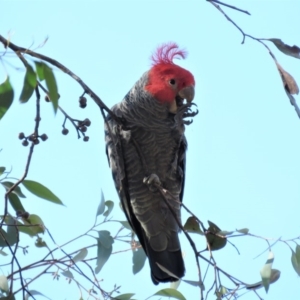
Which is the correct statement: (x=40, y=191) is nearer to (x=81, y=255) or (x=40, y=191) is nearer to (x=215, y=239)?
(x=81, y=255)

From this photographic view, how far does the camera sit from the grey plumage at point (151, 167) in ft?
9.25

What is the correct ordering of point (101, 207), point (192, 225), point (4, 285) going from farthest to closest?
1. point (101, 207)
2. point (192, 225)
3. point (4, 285)

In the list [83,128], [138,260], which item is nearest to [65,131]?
[83,128]

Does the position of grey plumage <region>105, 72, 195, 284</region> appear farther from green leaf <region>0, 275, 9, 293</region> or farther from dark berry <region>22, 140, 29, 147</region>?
green leaf <region>0, 275, 9, 293</region>

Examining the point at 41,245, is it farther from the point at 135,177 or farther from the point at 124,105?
the point at 124,105

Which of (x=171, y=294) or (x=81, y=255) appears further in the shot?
(x=81, y=255)

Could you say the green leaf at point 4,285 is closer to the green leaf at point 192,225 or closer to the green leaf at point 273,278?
the green leaf at point 192,225

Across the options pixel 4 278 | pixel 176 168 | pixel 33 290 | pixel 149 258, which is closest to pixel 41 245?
pixel 33 290

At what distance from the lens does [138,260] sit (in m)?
2.32

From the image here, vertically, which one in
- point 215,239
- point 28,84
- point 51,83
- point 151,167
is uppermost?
point 151,167

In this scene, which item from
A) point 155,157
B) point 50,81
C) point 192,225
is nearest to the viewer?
point 50,81

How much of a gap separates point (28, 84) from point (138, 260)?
3.80ft

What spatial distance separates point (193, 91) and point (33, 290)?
1.53 metres

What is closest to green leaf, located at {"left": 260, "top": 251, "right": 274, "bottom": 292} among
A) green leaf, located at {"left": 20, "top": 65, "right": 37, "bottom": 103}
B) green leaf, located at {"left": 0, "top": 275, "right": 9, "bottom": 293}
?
green leaf, located at {"left": 0, "top": 275, "right": 9, "bottom": 293}
